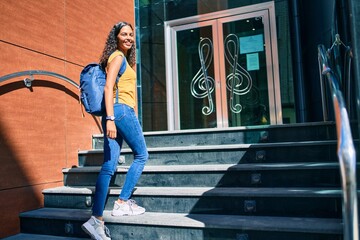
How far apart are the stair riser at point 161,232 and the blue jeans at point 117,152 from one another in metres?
0.25

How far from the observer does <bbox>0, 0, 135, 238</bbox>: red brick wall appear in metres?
2.74

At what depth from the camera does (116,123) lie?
7.52 ft

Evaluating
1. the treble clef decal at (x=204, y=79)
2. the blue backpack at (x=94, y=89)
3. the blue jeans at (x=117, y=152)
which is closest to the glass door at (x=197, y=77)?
the treble clef decal at (x=204, y=79)

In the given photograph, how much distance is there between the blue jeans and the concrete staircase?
20 centimetres

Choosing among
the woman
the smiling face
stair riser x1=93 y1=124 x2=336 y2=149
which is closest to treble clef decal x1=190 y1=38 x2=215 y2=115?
stair riser x1=93 y1=124 x2=336 y2=149

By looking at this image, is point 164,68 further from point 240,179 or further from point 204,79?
point 240,179

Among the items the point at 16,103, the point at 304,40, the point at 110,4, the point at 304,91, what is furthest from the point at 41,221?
the point at 304,40

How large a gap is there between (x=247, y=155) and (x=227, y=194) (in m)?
0.65

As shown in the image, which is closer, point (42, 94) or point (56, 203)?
point (56, 203)

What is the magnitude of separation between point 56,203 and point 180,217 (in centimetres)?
130

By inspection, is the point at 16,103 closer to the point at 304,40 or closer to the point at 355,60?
the point at 355,60

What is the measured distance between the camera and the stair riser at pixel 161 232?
1944mm

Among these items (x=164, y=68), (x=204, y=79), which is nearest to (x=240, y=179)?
(x=204, y=79)

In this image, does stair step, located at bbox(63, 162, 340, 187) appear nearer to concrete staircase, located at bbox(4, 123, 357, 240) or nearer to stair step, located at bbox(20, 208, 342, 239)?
concrete staircase, located at bbox(4, 123, 357, 240)
